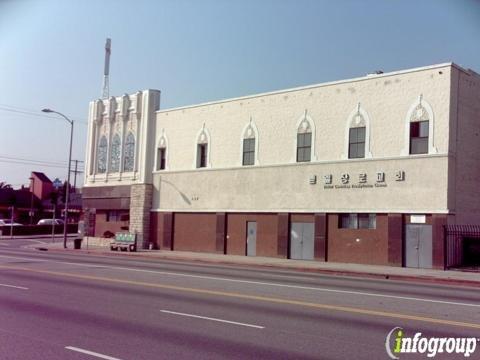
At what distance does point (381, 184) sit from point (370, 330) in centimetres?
2085

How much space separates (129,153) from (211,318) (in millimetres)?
34457

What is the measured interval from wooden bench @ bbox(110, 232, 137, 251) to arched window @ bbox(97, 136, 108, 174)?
7908 millimetres

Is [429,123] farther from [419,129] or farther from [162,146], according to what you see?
[162,146]

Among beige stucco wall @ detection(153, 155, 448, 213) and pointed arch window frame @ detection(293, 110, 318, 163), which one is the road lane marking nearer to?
Answer: beige stucco wall @ detection(153, 155, 448, 213)

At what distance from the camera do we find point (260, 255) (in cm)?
3516

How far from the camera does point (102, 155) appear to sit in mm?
46750

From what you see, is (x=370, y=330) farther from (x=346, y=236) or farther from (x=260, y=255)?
(x=260, y=255)

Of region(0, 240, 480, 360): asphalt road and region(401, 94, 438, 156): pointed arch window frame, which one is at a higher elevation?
region(401, 94, 438, 156): pointed arch window frame

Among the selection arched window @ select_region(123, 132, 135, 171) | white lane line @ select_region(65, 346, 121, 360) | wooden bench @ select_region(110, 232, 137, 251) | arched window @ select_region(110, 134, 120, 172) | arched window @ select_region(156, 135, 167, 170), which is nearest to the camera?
white lane line @ select_region(65, 346, 121, 360)

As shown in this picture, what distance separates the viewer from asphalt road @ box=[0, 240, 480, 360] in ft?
27.3

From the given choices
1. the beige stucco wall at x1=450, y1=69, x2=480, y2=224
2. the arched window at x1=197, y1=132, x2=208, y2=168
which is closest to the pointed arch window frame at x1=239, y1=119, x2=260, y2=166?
the arched window at x1=197, y1=132, x2=208, y2=168

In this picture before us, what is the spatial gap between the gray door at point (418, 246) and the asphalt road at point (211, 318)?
441 inches

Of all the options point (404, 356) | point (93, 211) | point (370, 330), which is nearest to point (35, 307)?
point (370, 330)

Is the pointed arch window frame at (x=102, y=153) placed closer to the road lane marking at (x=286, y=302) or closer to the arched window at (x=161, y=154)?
the arched window at (x=161, y=154)
